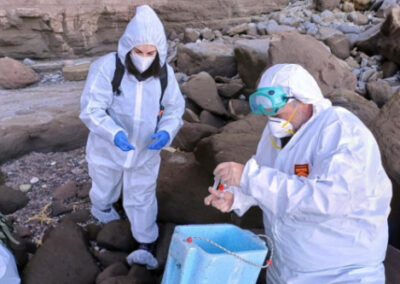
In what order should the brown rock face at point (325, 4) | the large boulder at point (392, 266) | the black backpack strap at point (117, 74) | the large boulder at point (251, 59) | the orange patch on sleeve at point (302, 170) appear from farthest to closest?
the brown rock face at point (325, 4), the large boulder at point (251, 59), the black backpack strap at point (117, 74), the large boulder at point (392, 266), the orange patch on sleeve at point (302, 170)

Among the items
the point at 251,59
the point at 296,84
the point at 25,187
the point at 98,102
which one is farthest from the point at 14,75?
the point at 296,84

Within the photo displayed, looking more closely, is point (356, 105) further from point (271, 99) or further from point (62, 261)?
point (62, 261)

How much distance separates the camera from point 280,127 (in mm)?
1870

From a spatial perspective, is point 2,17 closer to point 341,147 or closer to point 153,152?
point 153,152

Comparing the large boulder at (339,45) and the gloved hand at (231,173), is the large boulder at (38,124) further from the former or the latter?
the large boulder at (339,45)

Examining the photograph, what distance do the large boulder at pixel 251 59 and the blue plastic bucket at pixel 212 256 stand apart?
330 cm

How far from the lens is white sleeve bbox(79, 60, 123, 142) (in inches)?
99.7

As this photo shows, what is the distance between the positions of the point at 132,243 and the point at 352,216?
169cm

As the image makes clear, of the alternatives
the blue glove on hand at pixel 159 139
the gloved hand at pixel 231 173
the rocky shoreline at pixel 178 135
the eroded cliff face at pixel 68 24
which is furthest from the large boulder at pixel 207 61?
the gloved hand at pixel 231 173

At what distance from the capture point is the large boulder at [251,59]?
198 inches

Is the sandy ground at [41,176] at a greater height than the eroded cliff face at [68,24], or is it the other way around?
the eroded cliff face at [68,24]

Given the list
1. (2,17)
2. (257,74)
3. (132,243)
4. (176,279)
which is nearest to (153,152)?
(132,243)

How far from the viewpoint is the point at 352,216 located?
5.68ft

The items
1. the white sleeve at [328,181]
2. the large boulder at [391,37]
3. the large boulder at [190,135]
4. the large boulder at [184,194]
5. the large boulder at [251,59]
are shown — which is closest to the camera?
the white sleeve at [328,181]
